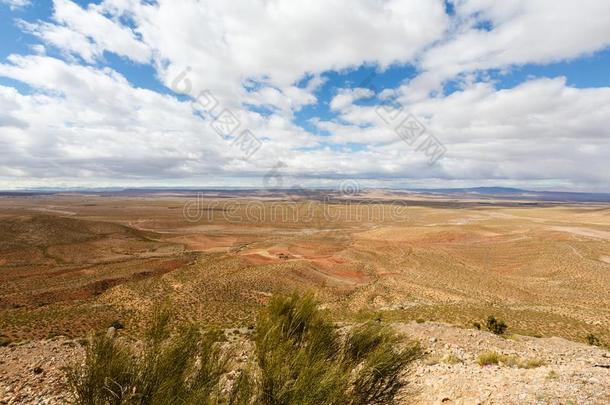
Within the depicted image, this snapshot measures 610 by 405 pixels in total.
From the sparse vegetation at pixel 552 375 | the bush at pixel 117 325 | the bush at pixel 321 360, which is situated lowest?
the bush at pixel 117 325

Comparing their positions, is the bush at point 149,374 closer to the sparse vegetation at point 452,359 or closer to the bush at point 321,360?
the bush at point 321,360

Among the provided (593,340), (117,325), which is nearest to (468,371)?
(593,340)

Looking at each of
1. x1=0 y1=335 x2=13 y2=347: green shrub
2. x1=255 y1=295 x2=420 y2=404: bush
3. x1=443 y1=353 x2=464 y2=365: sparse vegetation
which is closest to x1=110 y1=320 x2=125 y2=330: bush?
x1=0 y1=335 x2=13 y2=347: green shrub

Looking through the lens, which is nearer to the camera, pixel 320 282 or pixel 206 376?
pixel 206 376

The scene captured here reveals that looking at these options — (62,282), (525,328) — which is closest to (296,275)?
(525,328)

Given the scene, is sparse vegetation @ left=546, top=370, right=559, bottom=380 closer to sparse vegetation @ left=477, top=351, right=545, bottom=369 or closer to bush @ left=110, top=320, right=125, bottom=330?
sparse vegetation @ left=477, top=351, right=545, bottom=369

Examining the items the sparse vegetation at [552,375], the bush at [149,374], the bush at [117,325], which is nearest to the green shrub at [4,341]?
the bush at [117,325]

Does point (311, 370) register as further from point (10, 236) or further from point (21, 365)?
point (10, 236)

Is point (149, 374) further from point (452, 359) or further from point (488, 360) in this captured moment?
point (488, 360)
